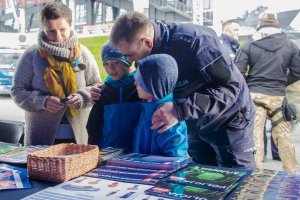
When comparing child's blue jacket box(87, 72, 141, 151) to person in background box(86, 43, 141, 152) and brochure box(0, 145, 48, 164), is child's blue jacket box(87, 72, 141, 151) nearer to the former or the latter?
person in background box(86, 43, 141, 152)

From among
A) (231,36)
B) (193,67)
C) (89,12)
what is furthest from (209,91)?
(89,12)

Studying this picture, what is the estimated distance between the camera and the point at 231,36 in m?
4.27

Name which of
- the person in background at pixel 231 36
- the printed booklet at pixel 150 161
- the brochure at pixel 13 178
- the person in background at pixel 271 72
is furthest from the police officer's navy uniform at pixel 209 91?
the person in background at pixel 231 36

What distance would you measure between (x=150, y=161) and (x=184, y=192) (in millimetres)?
276

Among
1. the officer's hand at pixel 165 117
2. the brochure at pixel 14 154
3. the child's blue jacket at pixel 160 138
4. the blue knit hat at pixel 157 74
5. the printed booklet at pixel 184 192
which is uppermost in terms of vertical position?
the blue knit hat at pixel 157 74

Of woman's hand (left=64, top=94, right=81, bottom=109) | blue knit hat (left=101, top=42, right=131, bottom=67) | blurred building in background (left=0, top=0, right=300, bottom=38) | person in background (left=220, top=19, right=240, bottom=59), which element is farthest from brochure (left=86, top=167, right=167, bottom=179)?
blurred building in background (left=0, top=0, right=300, bottom=38)

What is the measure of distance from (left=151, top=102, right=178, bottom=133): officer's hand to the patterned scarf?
34.3 inches

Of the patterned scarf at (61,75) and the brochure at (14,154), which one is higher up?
the patterned scarf at (61,75)

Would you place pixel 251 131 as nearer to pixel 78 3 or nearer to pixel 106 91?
pixel 106 91

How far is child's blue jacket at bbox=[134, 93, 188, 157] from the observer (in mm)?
1335

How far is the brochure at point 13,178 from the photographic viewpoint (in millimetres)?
1058

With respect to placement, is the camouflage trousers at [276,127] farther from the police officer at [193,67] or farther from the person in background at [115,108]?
the person in background at [115,108]

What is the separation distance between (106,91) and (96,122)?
14cm

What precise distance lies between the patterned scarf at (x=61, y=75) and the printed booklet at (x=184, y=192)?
1.11 m
